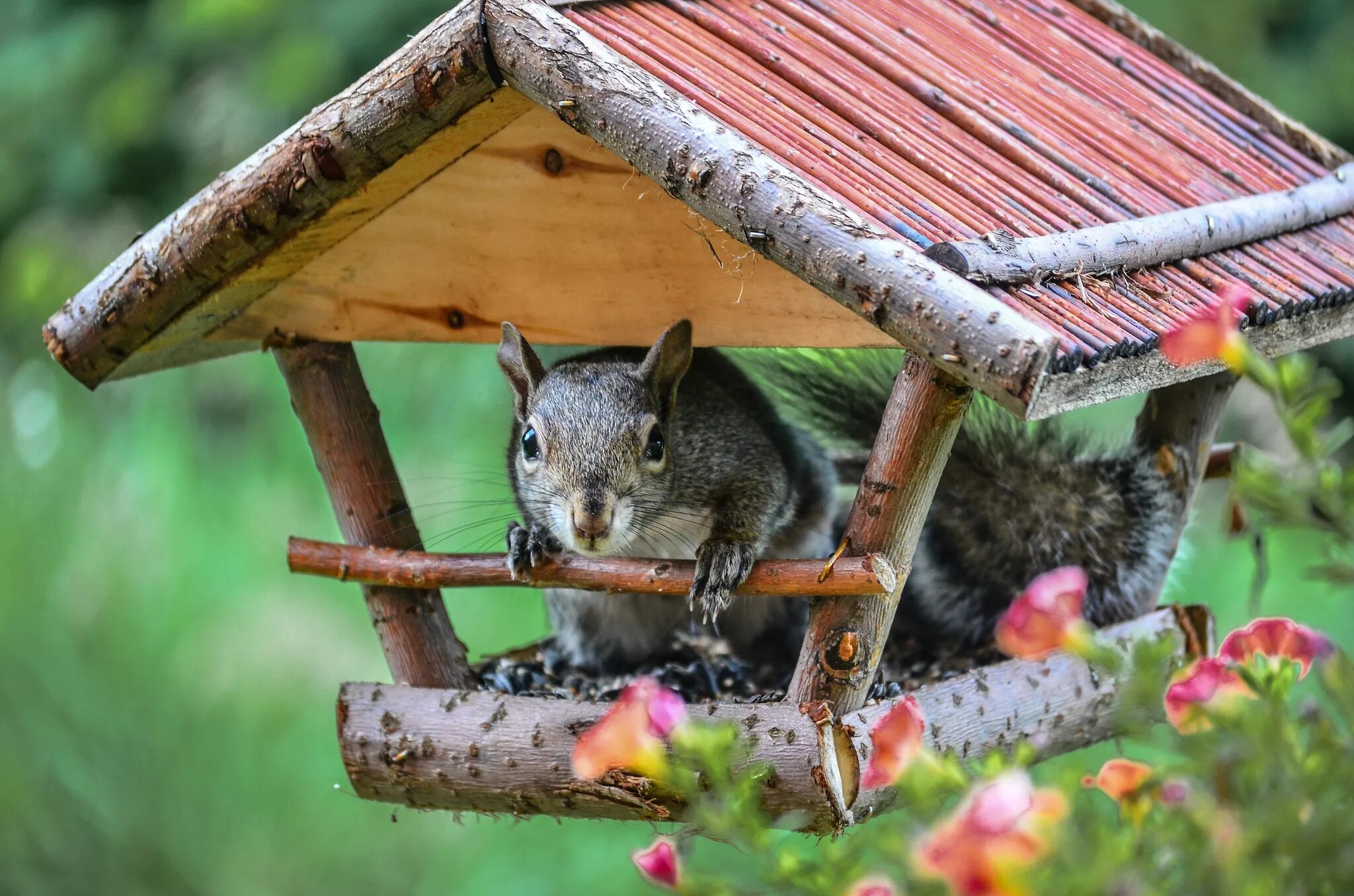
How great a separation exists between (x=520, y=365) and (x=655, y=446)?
0.15 metres

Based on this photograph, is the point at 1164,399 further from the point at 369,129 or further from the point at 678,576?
the point at 369,129

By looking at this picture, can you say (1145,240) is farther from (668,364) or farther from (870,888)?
(870,888)

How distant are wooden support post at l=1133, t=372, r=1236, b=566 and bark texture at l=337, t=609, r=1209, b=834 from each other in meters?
0.27

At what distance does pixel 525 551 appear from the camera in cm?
120

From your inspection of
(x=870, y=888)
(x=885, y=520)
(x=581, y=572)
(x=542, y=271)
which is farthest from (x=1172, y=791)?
(x=542, y=271)

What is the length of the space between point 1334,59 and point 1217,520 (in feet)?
2.92

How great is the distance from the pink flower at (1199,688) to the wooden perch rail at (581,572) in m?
0.38

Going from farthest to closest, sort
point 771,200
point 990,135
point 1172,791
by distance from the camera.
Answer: point 990,135
point 771,200
point 1172,791

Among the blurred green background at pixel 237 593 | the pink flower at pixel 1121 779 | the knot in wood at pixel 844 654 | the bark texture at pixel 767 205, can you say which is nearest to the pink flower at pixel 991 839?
the pink flower at pixel 1121 779

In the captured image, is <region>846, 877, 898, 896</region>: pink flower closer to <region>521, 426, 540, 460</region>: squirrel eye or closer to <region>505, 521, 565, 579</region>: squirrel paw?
<region>505, 521, 565, 579</region>: squirrel paw

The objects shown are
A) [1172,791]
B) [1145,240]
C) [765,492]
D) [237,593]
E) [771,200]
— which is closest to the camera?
[1172,791]

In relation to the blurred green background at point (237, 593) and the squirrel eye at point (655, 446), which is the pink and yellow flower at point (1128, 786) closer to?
the squirrel eye at point (655, 446)

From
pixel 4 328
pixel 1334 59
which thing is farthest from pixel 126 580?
pixel 1334 59

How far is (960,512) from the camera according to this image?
152 cm
